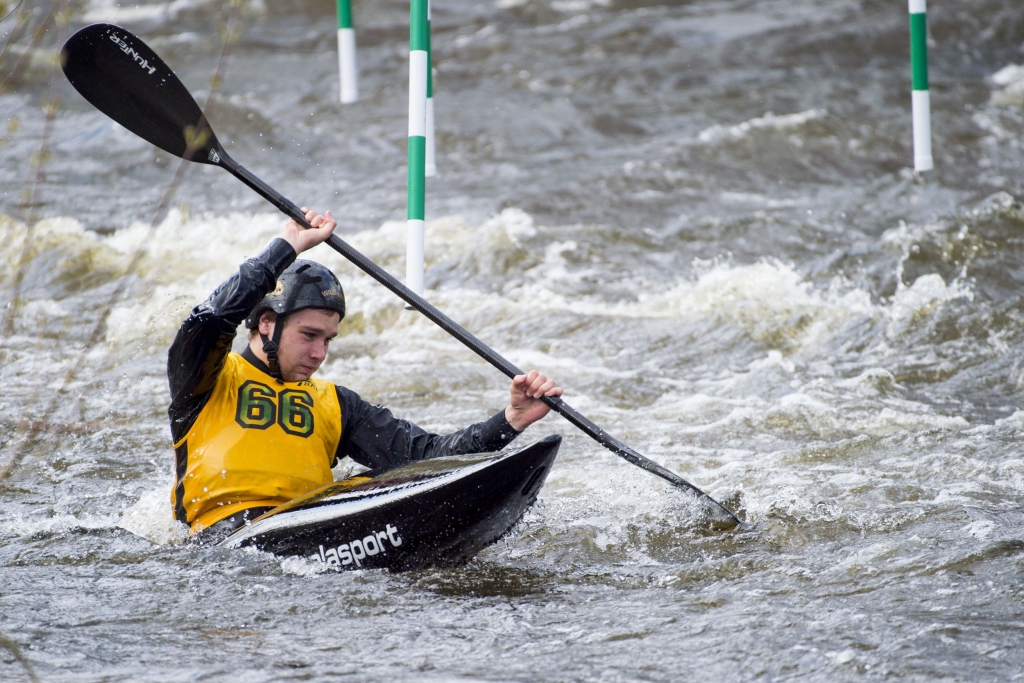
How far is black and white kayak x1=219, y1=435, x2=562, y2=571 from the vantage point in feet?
9.52

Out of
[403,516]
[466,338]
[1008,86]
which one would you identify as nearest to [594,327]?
[466,338]

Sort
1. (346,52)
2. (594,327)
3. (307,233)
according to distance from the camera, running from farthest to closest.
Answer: (346,52) → (594,327) → (307,233)

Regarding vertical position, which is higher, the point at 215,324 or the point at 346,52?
the point at 346,52

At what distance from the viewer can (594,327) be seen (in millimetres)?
5957

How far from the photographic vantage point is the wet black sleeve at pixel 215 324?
282 cm

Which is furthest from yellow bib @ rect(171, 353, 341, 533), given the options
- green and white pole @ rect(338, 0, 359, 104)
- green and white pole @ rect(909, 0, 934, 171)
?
green and white pole @ rect(338, 0, 359, 104)

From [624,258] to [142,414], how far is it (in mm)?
3140

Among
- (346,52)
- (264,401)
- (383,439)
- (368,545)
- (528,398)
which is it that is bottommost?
(368,545)

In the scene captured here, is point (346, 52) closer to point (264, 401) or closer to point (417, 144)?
point (417, 144)

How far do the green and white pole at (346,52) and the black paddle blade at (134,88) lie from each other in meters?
4.90

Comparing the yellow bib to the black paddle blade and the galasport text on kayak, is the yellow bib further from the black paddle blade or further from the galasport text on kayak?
the black paddle blade

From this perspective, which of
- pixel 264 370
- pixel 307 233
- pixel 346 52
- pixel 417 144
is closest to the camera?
pixel 307 233

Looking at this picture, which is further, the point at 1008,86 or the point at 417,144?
the point at 1008,86

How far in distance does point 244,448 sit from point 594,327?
318 cm
